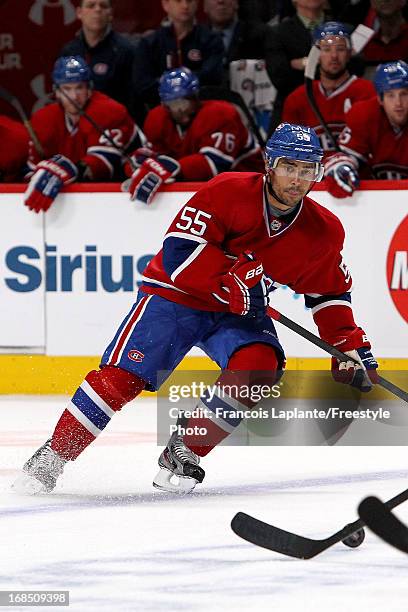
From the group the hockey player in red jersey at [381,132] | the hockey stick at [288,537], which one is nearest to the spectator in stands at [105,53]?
the hockey player in red jersey at [381,132]

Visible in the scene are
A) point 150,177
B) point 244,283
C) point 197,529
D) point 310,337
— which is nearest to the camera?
point 197,529

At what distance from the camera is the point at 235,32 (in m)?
6.48

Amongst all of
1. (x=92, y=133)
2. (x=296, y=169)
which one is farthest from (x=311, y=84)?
(x=296, y=169)

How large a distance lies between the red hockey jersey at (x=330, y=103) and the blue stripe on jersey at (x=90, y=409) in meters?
2.51

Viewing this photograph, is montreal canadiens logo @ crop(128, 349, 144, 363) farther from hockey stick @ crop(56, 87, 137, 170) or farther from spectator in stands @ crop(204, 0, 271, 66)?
spectator in stands @ crop(204, 0, 271, 66)

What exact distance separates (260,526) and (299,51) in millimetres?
3543

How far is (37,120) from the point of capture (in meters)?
6.13

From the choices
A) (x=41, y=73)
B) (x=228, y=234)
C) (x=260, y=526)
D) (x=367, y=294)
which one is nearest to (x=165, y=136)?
(x=367, y=294)

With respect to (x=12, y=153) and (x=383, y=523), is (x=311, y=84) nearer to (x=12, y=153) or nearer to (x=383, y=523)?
(x=12, y=153)

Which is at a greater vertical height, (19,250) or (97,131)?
(97,131)

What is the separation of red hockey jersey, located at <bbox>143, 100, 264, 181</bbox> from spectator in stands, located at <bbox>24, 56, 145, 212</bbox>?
0.41 feet

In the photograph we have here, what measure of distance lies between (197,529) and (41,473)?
0.67m

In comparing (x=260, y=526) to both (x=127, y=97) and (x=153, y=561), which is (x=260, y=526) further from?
(x=127, y=97)

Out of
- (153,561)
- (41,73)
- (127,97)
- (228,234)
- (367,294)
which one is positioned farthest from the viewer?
(41,73)
